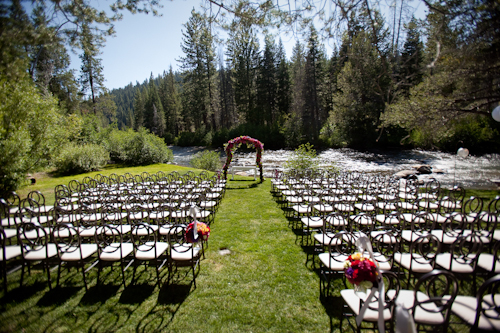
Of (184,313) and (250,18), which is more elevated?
(250,18)

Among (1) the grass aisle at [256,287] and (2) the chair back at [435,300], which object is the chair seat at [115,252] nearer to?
(1) the grass aisle at [256,287]

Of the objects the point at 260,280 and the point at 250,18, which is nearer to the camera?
the point at 260,280

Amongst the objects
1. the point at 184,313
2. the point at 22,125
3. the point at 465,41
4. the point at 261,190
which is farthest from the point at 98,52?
the point at 261,190

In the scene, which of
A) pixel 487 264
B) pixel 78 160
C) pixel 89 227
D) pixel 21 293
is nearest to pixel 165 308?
pixel 21 293

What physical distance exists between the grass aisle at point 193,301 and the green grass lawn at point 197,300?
0.01 meters

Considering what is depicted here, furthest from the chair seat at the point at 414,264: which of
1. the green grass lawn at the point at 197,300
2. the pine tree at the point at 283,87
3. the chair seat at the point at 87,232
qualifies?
the pine tree at the point at 283,87

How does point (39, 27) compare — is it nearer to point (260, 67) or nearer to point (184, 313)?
point (184, 313)

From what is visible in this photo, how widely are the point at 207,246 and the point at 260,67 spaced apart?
4047 cm

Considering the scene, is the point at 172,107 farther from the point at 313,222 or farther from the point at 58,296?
the point at 58,296

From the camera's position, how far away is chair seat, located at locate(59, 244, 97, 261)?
360 cm

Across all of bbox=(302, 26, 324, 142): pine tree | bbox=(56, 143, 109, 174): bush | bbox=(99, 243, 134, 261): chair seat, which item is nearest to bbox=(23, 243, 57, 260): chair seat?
bbox=(99, 243, 134, 261): chair seat

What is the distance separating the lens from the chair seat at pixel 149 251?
368 centimetres

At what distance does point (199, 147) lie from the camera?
137 ft

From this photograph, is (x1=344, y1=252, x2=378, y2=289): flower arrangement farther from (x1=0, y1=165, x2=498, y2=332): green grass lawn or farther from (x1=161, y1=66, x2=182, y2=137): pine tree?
(x1=161, y1=66, x2=182, y2=137): pine tree
